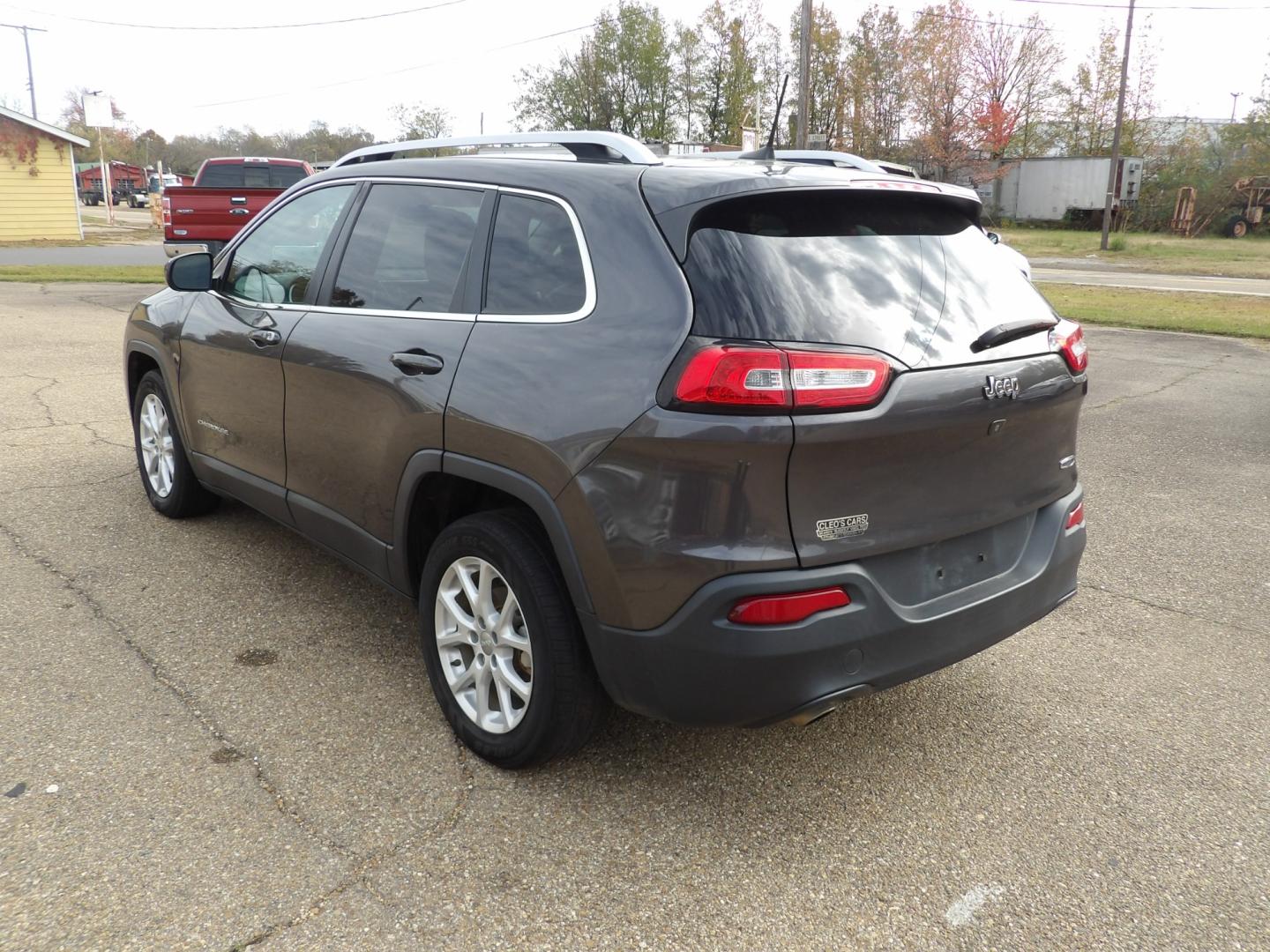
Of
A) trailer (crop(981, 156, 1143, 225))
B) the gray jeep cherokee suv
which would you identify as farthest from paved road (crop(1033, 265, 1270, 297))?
the gray jeep cherokee suv

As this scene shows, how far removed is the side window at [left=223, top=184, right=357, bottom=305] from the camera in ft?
12.8

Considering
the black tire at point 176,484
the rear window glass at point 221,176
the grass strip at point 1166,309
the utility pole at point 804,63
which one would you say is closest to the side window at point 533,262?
the black tire at point 176,484

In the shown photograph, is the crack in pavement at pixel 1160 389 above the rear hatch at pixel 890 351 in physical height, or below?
below

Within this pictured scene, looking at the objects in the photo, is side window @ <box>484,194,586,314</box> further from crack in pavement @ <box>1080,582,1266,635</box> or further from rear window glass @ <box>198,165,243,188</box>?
rear window glass @ <box>198,165,243,188</box>

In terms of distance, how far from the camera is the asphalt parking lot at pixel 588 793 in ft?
8.00

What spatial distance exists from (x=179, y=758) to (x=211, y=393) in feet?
6.32

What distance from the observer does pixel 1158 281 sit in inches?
863

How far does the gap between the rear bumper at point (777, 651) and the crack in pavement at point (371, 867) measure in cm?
59

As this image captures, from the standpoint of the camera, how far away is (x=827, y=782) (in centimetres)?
304

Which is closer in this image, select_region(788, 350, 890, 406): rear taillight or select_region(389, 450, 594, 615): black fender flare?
select_region(788, 350, 890, 406): rear taillight

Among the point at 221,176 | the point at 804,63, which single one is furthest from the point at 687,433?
the point at 804,63

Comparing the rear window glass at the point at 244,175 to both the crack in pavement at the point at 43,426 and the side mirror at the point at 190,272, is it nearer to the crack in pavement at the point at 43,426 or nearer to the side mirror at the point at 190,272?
the crack in pavement at the point at 43,426

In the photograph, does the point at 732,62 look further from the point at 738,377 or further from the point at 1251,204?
the point at 738,377

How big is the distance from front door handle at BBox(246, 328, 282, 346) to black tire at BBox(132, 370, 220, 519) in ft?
3.65
